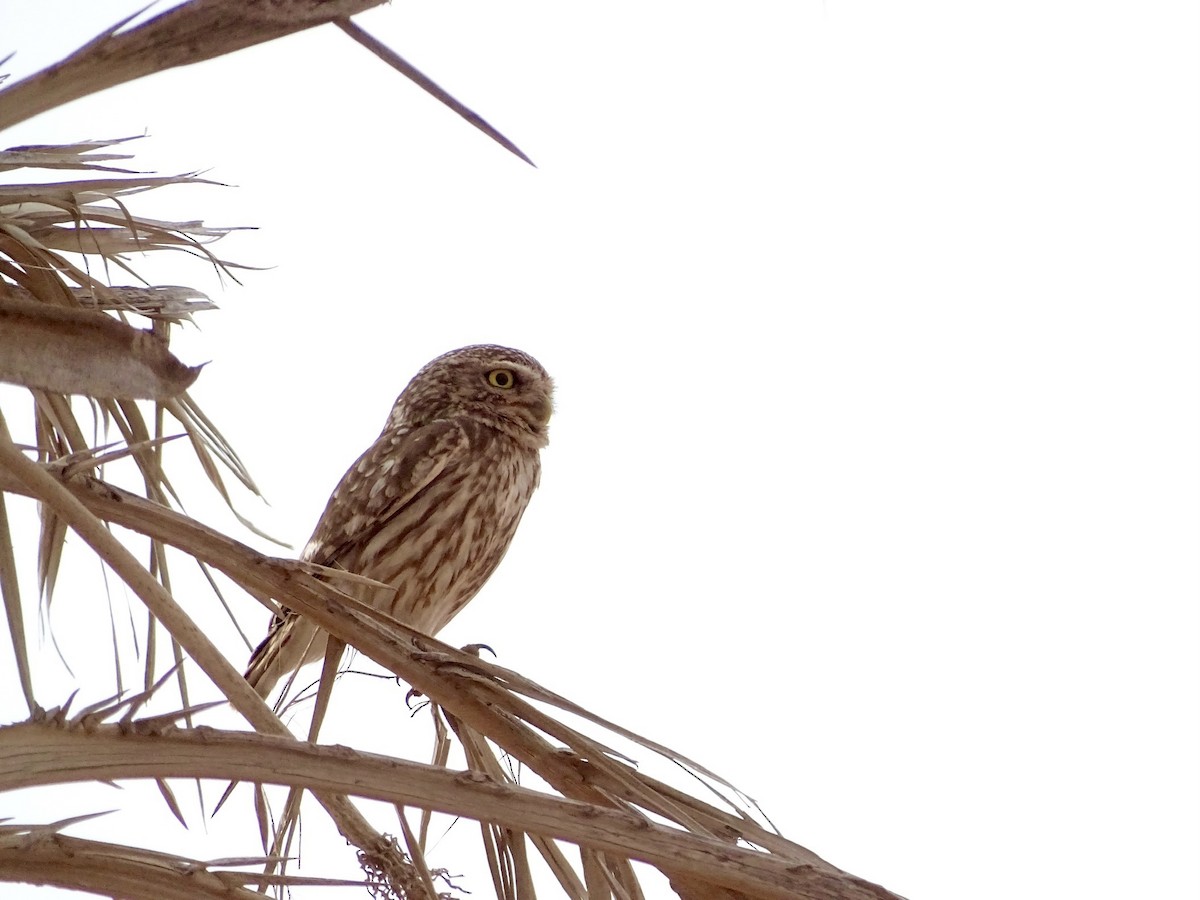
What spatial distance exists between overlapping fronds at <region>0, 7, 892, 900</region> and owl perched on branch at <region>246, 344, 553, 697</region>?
5.10ft

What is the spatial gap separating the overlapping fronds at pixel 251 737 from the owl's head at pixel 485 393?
208cm

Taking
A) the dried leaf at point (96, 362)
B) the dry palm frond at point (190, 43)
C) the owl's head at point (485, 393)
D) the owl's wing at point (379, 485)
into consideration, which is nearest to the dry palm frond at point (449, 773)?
the dried leaf at point (96, 362)

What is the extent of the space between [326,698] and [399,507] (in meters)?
1.76

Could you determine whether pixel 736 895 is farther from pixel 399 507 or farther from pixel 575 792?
pixel 399 507

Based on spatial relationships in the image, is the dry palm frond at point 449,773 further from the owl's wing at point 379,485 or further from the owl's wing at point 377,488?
the owl's wing at point 379,485

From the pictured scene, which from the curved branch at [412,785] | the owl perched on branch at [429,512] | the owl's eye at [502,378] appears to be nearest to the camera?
the curved branch at [412,785]

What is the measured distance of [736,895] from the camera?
4.03ft

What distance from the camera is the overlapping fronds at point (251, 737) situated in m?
1.08

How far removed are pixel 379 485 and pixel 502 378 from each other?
69cm

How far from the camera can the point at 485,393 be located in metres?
3.75

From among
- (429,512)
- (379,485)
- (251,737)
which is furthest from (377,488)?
(251,737)

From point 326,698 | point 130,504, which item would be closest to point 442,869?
point 326,698

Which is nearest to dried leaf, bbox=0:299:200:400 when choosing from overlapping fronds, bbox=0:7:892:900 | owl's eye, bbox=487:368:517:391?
overlapping fronds, bbox=0:7:892:900

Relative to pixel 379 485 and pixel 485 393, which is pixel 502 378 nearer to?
pixel 485 393
